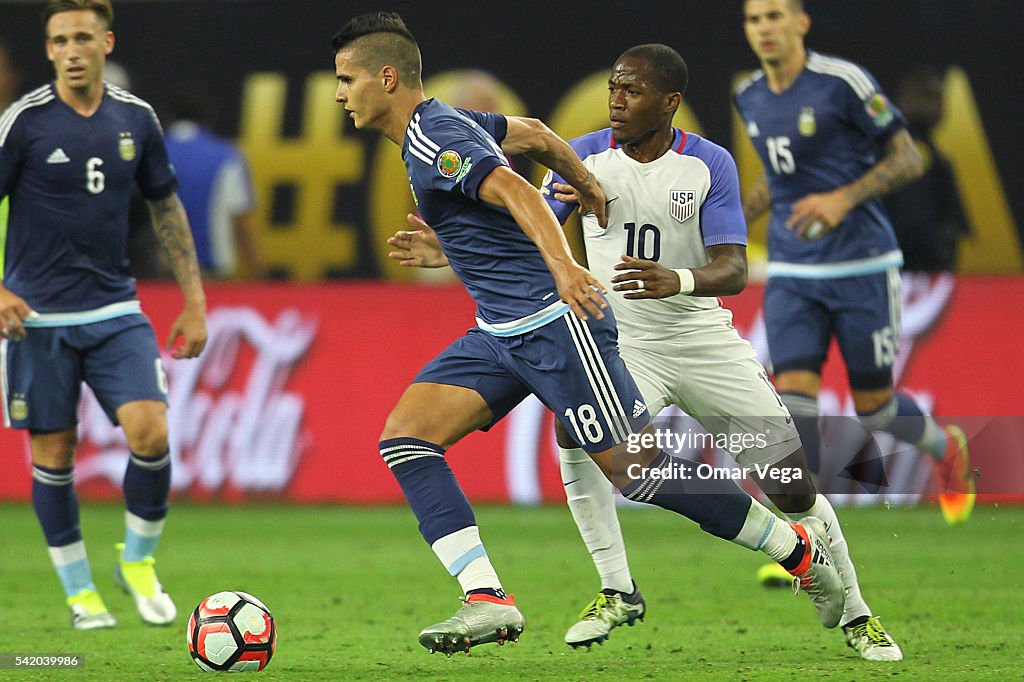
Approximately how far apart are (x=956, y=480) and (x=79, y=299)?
4.80 metres

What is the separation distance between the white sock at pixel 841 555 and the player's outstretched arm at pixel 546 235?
142 cm

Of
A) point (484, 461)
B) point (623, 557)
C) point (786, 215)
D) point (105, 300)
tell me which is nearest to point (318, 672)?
point (623, 557)

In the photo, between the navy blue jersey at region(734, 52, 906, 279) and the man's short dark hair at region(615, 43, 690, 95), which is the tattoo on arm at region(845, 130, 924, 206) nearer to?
the navy blue jersey at region(734, 52, 906, 279)

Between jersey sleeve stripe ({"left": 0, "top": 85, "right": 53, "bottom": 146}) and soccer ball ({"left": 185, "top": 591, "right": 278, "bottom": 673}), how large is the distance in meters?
2.43

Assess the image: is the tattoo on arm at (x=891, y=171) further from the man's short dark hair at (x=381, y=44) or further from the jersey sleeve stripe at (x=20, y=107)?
the jersey sleeve stripe at (x=20, y=107)

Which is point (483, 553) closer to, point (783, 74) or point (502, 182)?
point (502, 182)

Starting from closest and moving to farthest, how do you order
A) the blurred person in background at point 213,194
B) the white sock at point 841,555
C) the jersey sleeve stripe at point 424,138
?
the jersey sleeve stripe at point 424,138 < the white sock at point 841,555 < the blurred person in background at point 213,194

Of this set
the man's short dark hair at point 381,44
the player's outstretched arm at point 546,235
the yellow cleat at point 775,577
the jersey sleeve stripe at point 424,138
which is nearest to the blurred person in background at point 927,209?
the yellow cleat at point 775,577

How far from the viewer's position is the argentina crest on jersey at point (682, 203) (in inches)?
246

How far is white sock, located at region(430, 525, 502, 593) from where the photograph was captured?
5.43 metres

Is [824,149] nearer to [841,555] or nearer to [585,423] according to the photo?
[841,555]

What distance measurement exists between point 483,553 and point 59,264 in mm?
2615

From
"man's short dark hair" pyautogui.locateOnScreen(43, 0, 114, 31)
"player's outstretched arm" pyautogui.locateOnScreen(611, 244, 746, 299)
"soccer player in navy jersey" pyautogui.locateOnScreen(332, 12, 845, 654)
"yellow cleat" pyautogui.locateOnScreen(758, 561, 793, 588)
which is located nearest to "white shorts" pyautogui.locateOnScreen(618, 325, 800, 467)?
"player's outstretched arm" pyautogui.locateOnScreen(611, 244, 746, 299)

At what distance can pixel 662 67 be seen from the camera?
6.14m
